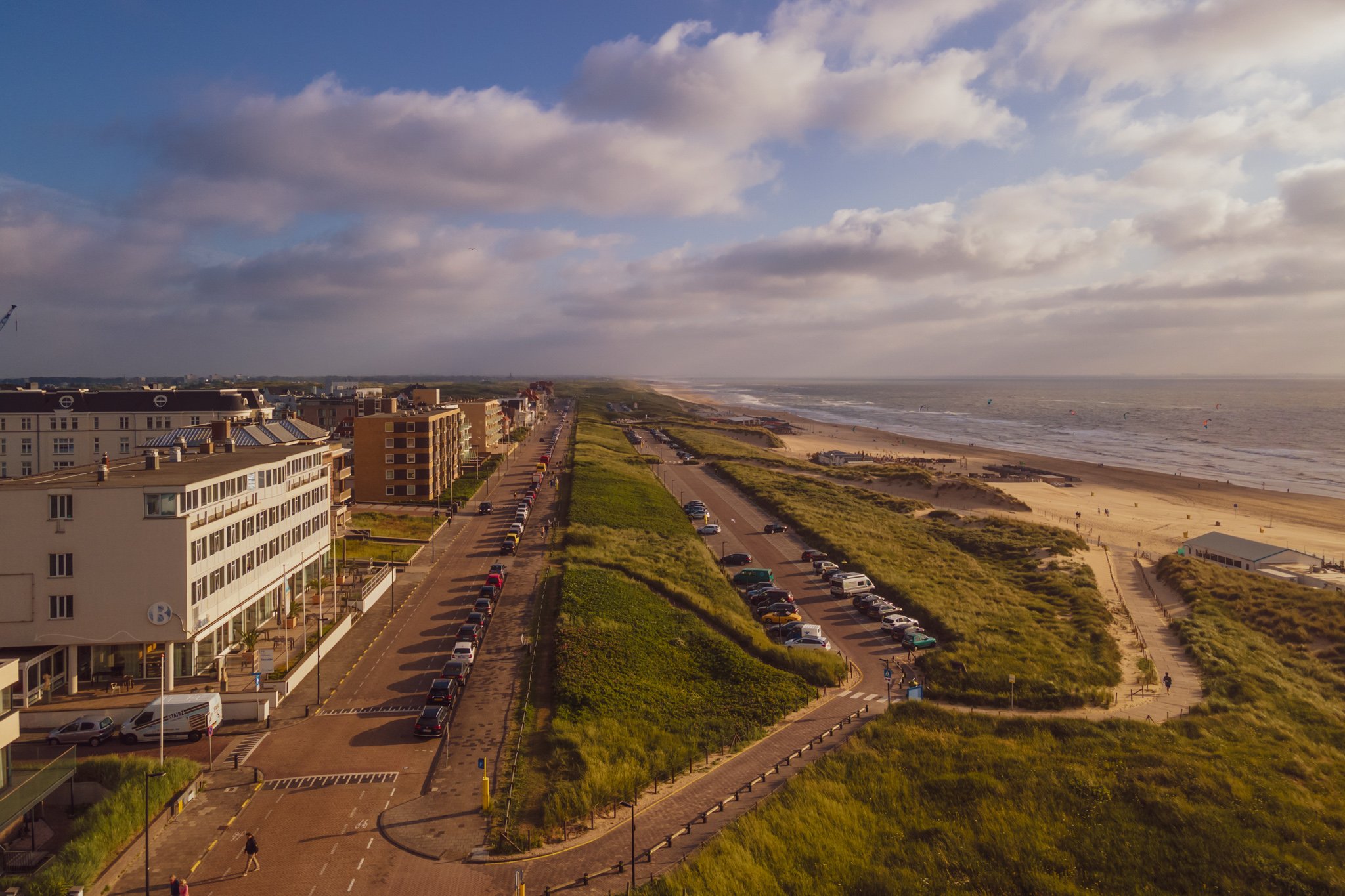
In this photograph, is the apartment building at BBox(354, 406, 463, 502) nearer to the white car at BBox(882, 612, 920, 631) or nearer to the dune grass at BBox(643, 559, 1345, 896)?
the white car at BBox(882, 612, 920, 631)

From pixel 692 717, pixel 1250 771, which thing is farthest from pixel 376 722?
pixel 1250 771

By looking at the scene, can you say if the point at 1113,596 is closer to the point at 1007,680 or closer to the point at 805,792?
the point at 1007,680

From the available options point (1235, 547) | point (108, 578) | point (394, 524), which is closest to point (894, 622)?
point (108, 578)

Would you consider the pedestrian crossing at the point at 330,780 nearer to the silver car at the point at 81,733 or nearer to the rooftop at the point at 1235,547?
the silver car at the point at 81,733

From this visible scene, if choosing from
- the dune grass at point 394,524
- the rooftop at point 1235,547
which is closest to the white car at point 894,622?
the rooftop at point 1235,547

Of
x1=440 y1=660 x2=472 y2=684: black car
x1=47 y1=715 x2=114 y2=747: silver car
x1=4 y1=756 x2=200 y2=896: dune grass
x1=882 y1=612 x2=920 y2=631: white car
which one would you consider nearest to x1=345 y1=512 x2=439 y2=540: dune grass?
x1=440 y1=660 x2=472 y2=684: black car
